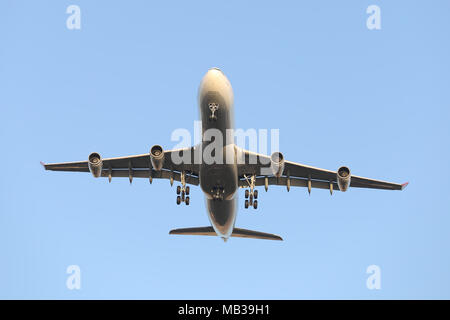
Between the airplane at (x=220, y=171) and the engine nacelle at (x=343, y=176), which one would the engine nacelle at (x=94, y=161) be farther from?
the engine nacelle at (x=343, y=176)

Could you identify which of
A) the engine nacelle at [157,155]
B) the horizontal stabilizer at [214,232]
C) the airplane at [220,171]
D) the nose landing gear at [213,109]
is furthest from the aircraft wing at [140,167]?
the nose landing gear at [213,109]

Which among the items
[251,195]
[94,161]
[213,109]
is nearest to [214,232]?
[251,195]

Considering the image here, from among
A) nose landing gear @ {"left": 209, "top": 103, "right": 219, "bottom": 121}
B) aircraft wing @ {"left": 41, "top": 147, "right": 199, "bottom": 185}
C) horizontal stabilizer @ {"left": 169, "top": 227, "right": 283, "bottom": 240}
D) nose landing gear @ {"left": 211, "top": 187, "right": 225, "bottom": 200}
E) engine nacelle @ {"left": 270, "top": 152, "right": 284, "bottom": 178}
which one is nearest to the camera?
nose landing gear @ {"left": 209, "top": 103, "right": 219, "bottom": 121}

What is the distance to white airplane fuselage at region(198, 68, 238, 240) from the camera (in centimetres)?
2959

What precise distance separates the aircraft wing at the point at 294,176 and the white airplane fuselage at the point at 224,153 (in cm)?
167

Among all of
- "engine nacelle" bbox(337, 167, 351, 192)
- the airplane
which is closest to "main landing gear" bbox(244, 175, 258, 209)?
the airplane

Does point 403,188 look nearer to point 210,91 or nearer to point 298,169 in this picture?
point 298,169

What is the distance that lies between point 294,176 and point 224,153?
24.2 feet

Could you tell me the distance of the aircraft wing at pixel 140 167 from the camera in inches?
1392

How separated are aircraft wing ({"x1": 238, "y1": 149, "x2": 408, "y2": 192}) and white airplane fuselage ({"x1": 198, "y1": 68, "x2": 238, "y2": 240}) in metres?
1.67

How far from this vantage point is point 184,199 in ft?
115

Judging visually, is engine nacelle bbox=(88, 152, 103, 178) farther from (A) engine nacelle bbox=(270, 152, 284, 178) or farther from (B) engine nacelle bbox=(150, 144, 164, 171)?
(A) engine nacelle bbox=(270, 152, 284, 178)

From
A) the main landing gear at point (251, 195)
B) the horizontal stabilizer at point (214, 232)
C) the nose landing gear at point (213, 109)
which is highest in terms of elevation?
the nose landing gear at point (213, 109)

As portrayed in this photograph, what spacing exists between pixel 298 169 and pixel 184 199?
22.3 feet
